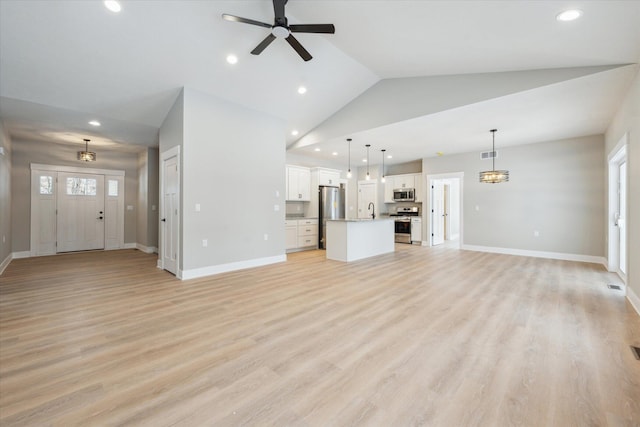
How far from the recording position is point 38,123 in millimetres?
5285

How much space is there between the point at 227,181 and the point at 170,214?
120 centimetres

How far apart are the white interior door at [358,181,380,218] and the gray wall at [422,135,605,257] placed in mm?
2766

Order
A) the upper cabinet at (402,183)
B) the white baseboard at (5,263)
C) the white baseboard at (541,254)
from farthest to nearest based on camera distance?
the upper cabinet at (402,183)
the white baseboard at (541,254)
the white baseboard at (5,263)

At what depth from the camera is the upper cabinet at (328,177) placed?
27.0 ft

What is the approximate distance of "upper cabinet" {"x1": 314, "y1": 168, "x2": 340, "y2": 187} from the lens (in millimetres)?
8227

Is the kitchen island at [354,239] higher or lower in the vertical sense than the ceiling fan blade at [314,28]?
lower

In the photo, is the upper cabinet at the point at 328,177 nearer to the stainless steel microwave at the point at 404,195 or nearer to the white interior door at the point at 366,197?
the white interior door at the point at 366,197

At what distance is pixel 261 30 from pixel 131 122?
328cm

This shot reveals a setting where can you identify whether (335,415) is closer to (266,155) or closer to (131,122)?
(266,155)

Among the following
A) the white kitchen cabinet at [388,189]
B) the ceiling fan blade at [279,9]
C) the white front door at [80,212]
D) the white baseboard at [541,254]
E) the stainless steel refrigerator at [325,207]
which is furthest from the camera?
the white kitchen cabinet at [388,189]

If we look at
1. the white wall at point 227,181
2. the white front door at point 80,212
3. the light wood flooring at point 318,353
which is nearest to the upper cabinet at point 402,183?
the white wall at point 227,181

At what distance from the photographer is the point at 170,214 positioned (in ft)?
16.4

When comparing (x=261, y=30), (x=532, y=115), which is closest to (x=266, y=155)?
(x=261, y=30)

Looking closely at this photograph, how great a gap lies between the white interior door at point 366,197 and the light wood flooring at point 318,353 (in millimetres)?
5592
